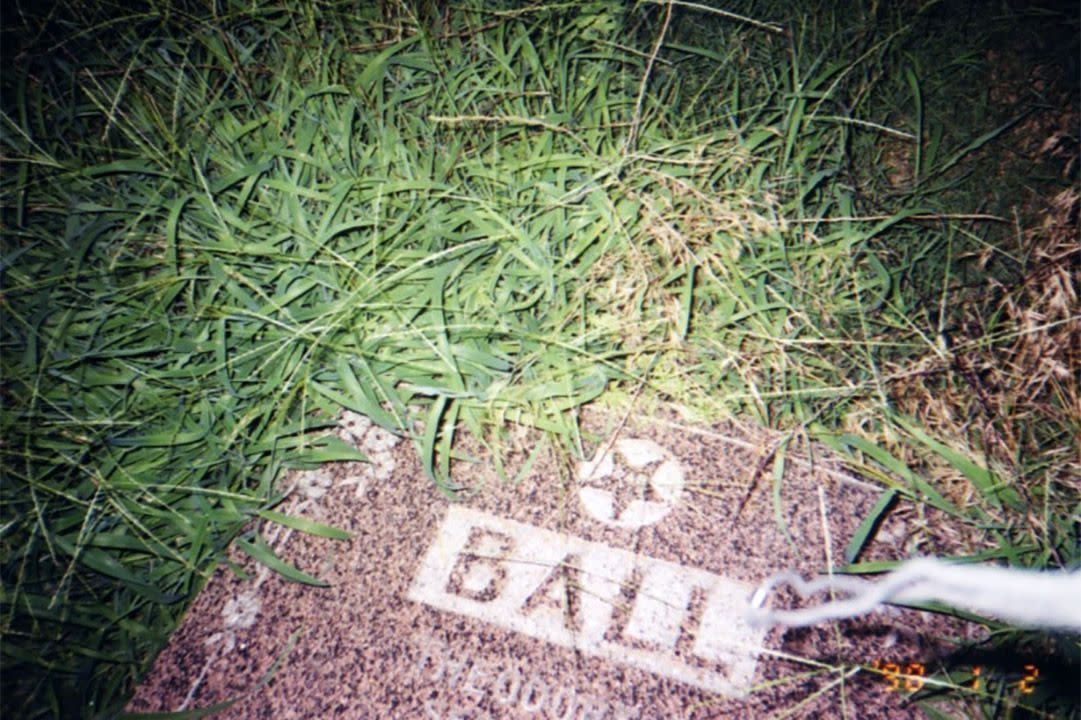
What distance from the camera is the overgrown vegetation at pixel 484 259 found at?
1.52 m

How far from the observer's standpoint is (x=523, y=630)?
4.34 feet

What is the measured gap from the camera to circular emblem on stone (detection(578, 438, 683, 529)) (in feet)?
4.87

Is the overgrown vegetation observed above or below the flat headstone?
above

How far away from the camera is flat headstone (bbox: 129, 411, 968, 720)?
4.06 feet

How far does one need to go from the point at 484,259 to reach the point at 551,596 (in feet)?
3.43

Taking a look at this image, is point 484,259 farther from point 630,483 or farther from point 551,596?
point 551,596

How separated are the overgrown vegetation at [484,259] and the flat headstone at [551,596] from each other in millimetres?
106

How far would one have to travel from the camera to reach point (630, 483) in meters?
1.54
